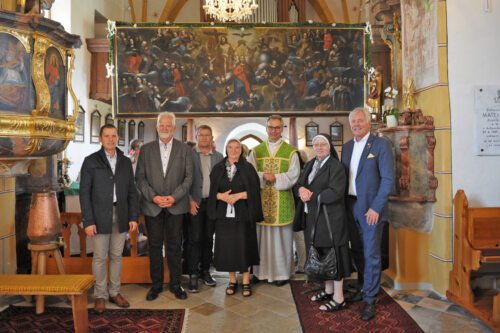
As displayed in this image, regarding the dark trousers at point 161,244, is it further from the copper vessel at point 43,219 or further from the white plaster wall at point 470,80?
the white plaster wall at point 470,80

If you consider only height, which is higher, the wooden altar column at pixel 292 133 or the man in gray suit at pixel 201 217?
the wooden altar column at pixel 292 133

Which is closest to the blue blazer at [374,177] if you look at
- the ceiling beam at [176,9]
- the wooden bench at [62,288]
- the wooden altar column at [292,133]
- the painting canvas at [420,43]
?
the painting canvas at [420,43]

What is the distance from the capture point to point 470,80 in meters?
4.09

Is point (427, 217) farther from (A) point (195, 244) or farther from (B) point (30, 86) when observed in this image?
(B) point (30, 86)

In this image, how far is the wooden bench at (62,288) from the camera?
3072 millimetres

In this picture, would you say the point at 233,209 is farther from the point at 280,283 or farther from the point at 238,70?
the point at 238,70

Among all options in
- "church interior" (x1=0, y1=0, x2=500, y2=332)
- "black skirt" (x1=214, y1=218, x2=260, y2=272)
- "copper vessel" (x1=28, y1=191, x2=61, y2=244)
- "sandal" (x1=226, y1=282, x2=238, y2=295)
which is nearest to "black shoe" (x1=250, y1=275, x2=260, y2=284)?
"church interior" (x1=0, y1=0, x2=500, y2=332)

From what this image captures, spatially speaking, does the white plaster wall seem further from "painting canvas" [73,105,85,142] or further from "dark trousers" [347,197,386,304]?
"painting canvas" [73,105,85,142]

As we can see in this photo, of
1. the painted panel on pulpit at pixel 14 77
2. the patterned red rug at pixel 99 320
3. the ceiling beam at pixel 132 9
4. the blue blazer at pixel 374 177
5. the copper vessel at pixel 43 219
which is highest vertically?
the ceiling beam at pixel 132 9

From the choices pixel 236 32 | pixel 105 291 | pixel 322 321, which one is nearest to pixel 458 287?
pixel 322 321

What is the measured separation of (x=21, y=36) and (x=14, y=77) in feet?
1.04

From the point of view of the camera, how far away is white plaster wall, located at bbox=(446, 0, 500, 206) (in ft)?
13.3

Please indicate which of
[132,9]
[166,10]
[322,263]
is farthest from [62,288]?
[166,10]

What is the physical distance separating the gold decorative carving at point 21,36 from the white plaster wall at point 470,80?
3.65 metres
